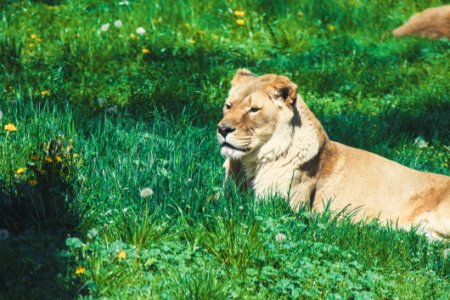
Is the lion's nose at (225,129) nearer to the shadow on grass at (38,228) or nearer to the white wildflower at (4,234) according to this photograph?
the shadow on grass at (38,228)

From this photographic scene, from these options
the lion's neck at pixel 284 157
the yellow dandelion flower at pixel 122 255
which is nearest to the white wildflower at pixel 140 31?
the lion's neck at pixel 284 157

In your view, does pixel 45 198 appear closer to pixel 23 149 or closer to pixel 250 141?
pixel 23 149

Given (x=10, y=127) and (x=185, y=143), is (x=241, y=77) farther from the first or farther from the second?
(x=10, y=127)

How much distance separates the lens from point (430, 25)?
9.83 metres

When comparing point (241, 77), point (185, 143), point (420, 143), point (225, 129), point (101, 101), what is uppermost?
point (241, 77)

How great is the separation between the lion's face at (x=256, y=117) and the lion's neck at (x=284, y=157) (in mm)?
50

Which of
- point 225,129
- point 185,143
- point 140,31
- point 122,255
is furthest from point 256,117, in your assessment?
point 140,31

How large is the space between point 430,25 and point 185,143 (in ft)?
16.1

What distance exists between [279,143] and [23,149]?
1674 millimetres

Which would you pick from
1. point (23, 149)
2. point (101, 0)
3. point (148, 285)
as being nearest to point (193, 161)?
point (23, 149)

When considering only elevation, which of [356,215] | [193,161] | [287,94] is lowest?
[356,215]

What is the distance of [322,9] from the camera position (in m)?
10.4

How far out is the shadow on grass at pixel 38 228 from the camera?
3.96 meters

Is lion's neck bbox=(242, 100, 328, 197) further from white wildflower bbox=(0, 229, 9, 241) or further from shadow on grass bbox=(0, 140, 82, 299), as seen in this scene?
white wildflower bbox=(0, 229, 9, 241)
